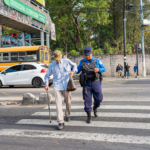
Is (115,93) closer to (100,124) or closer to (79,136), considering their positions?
(100,124)

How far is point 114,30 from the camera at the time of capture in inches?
1346

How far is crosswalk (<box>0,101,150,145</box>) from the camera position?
4.29 metres

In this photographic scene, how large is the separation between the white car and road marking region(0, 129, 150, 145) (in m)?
9.50

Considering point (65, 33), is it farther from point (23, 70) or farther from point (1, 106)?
point (1, 106)

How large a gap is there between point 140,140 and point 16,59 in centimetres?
1683

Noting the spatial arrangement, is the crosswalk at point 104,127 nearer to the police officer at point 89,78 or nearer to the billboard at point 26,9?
the police officer at point 89,78

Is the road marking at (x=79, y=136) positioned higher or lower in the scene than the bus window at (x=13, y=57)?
lower

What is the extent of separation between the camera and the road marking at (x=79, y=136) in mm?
4087

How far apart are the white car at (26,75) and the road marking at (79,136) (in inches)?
374

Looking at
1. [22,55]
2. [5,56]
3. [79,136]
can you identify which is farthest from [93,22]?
[79,136]

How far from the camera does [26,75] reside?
1456 centimetres

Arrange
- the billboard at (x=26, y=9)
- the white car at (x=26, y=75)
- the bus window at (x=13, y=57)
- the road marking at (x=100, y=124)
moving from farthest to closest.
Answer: the billboard at (x=26, y=9)
the bus window at (x=13, y=57)
the white car at (x=26, y=75)
the road marking at (x=100, y=124)

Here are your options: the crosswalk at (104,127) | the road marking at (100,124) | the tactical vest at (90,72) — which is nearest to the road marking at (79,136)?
the crosswalk at (104,127)

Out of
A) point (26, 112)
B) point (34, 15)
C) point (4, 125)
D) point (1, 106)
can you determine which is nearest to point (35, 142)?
point (4, 125)
